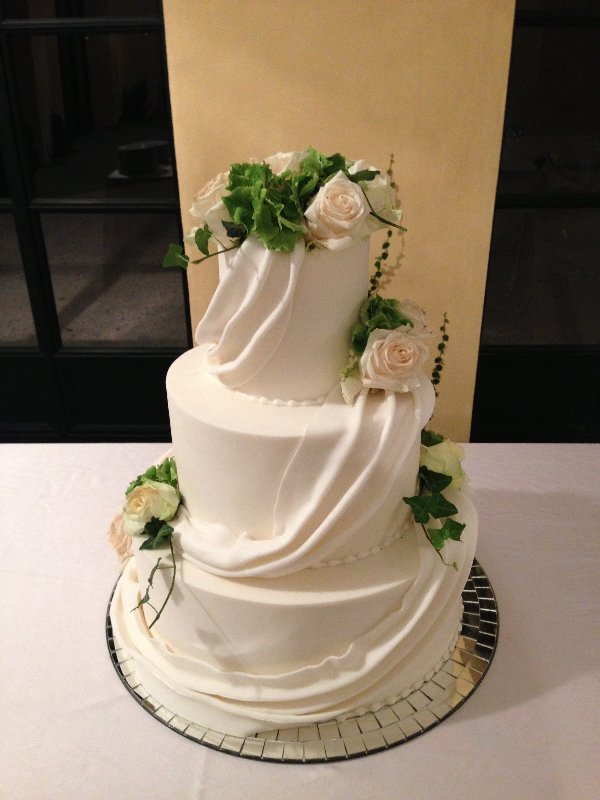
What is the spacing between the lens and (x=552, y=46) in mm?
3170

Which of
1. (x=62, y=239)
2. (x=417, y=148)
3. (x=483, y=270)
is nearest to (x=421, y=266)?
(x=483, y=270)

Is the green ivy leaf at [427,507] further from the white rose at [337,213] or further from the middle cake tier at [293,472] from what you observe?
the white rose at [337,213]

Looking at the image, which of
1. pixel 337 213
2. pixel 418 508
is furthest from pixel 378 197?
pixel 418 508

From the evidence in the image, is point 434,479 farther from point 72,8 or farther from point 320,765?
point 72,8

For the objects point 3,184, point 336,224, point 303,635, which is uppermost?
point 336,224

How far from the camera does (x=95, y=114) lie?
3.71m

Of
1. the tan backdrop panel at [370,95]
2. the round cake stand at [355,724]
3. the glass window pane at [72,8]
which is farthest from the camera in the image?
the glass window pane at [72,8]

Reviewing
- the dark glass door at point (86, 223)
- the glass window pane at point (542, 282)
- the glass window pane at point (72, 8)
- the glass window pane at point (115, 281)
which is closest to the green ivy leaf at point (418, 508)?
the dark glass door at point (86, 223)

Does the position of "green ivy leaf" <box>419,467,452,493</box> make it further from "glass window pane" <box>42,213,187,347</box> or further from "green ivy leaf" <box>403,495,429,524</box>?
"glass window pane" <box>42,213,187,347</box>

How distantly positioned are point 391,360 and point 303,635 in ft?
2.15

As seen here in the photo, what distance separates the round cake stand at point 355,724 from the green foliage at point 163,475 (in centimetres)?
46

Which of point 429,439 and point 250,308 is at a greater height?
point 250,308

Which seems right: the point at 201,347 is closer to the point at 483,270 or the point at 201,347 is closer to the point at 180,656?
the point at 180,656

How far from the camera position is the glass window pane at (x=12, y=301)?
13.8ft
